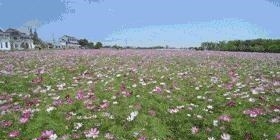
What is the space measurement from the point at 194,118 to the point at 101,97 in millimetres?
4591

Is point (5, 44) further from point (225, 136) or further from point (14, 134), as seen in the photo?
point (225, 136)

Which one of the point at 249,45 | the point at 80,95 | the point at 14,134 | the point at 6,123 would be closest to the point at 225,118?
the point at 80,95

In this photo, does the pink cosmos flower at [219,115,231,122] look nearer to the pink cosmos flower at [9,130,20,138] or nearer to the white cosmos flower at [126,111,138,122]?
the white cosmos flower at [126,111,138,122]

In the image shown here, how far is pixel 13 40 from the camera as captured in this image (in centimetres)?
14350

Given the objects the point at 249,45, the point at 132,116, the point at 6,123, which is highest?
the point at 249,45

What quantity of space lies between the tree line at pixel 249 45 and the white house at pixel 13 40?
244ft

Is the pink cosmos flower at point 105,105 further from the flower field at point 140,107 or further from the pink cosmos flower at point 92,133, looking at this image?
the pink cosmos flower at point 92,133

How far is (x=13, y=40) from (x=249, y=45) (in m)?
102

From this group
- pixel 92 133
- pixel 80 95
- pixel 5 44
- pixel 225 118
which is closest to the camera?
pixel 92 133

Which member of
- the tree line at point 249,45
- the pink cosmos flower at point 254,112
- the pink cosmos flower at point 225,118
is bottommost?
the pink cosmos flower at point 225,118

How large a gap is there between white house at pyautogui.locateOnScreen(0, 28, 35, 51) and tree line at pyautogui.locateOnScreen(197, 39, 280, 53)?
7448cm

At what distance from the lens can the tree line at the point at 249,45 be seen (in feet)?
235

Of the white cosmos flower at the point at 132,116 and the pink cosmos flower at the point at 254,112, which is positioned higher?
the pink cosmos flower at the point at 254,112

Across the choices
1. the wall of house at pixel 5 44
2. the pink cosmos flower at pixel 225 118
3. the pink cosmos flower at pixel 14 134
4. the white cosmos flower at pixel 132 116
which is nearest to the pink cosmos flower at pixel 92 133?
the white cosmos flower at pixel 132 116
